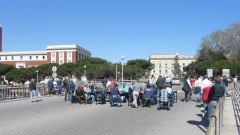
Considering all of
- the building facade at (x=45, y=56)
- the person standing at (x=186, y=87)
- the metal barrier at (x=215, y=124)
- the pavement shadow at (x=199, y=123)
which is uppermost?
the building facade at (x=45, y=56)

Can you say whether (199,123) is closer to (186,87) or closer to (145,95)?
(145,95)

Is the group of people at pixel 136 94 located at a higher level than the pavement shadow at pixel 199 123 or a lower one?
higher

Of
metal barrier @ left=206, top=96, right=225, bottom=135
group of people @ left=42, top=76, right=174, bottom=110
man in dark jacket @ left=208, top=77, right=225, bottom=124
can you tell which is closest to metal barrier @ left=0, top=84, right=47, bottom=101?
group of people @ left=42, top=76, right=174, bottom=110

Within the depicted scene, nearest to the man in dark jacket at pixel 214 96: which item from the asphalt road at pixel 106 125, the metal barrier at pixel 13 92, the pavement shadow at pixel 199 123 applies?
the asphalt road at pixel 106 125

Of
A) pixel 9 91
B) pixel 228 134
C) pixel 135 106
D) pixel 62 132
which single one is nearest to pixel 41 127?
pixel 62 132

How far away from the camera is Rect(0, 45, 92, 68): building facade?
128750 mm

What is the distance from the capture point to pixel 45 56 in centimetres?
13200

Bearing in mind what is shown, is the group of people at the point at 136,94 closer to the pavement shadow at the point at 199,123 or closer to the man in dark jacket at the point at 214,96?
the pavement shadow at the point at 199,123

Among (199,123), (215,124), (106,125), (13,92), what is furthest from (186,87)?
(215,124)

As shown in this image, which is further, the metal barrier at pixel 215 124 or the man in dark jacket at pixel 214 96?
the man in dark jacket at pixel 214 96

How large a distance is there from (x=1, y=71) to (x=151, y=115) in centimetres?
10353

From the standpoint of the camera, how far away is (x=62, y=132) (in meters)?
10.2

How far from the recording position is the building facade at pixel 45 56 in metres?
129

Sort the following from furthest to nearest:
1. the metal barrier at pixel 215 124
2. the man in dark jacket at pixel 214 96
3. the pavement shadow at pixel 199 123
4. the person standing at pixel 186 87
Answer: the person standing at pixel 186 87 → the pavement shadow at pixel 199 123 → the man in dark jacket at pixel 214 96 → the metal barrier at pixel 215 124
